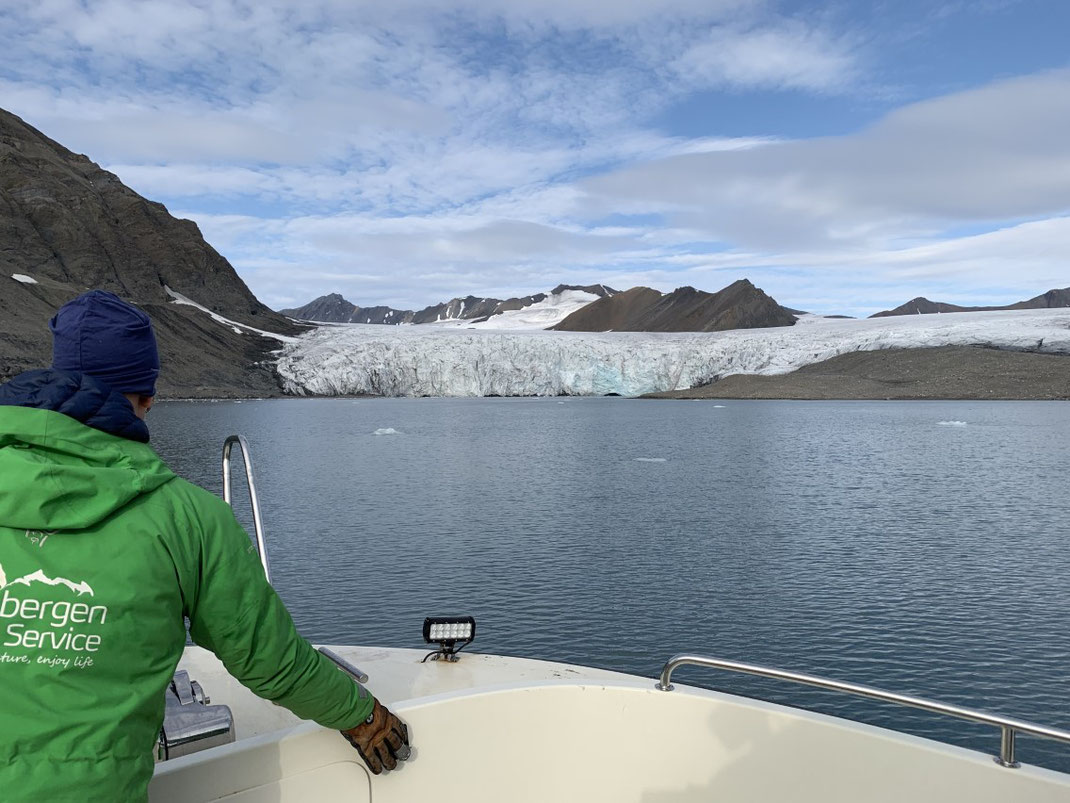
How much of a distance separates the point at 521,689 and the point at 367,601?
9.83 m

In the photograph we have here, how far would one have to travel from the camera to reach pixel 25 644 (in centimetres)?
197

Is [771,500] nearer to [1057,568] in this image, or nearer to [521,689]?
[1057,568]

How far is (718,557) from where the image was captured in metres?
16.3

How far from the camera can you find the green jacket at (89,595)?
197cm

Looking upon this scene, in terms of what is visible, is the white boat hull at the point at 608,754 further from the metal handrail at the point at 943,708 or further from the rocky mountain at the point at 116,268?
the rocky mountain at the point at 116,268

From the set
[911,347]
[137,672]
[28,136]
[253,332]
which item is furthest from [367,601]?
[28,136]

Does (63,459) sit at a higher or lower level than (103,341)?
lower

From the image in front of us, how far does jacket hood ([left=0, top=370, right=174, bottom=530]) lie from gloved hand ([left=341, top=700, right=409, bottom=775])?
4.66ft

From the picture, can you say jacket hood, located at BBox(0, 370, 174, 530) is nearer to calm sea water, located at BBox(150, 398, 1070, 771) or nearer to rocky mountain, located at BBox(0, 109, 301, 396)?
calm sea water, located at BBox(150, 398, 1070, 771)

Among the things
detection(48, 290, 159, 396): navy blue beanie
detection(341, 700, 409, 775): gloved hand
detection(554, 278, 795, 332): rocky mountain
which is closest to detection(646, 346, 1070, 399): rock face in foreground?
detection(554, 278, 795, 332): rocky mountain

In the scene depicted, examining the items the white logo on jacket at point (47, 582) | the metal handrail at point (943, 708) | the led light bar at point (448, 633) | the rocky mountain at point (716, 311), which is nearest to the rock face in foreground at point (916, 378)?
the rocky mountain at point (716, 311)

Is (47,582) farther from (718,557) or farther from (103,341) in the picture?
(718,557)

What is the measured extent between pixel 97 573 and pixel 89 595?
54mm

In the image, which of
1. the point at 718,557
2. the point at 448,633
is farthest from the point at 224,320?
the point at 448,633
